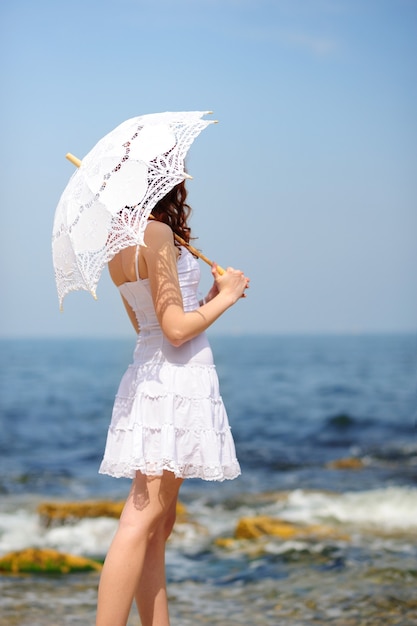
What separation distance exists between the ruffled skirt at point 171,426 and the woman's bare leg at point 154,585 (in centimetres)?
31

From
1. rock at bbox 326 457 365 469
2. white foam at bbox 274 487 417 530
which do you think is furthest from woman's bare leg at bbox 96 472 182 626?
rock at bbox 326 457 365 469

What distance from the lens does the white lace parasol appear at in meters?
3.40

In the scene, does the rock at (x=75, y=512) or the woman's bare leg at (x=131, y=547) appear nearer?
the woman's bare leg at (x=131, y=547)

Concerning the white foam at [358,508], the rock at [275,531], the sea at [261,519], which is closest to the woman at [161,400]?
the sea at [261,519]

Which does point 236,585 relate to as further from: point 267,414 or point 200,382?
point 267,414

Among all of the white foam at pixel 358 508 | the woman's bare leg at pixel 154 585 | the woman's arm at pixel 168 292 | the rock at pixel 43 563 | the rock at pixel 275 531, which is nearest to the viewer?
the woman's arm at pixel 168 292

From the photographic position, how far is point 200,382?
11.6 ft

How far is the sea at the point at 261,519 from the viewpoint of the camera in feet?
18.1

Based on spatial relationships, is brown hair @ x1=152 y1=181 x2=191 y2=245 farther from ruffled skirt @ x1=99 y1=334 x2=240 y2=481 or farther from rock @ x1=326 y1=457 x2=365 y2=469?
rock @ x1=326 y1=457 x2=365 y2=469

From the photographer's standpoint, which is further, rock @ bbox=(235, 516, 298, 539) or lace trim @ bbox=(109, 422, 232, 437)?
rock @ bbox=(235, 516, 298, 539)

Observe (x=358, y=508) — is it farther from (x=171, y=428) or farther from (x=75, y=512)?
(x=171, y=428)

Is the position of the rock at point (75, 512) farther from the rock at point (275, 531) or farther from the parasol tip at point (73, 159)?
the parasol tip at point (73, 159)

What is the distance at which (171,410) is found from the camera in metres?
3.47

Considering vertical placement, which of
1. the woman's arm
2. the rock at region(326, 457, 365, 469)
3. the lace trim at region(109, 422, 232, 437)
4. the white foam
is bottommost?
the rock at region(326, 457, 365, 469)
